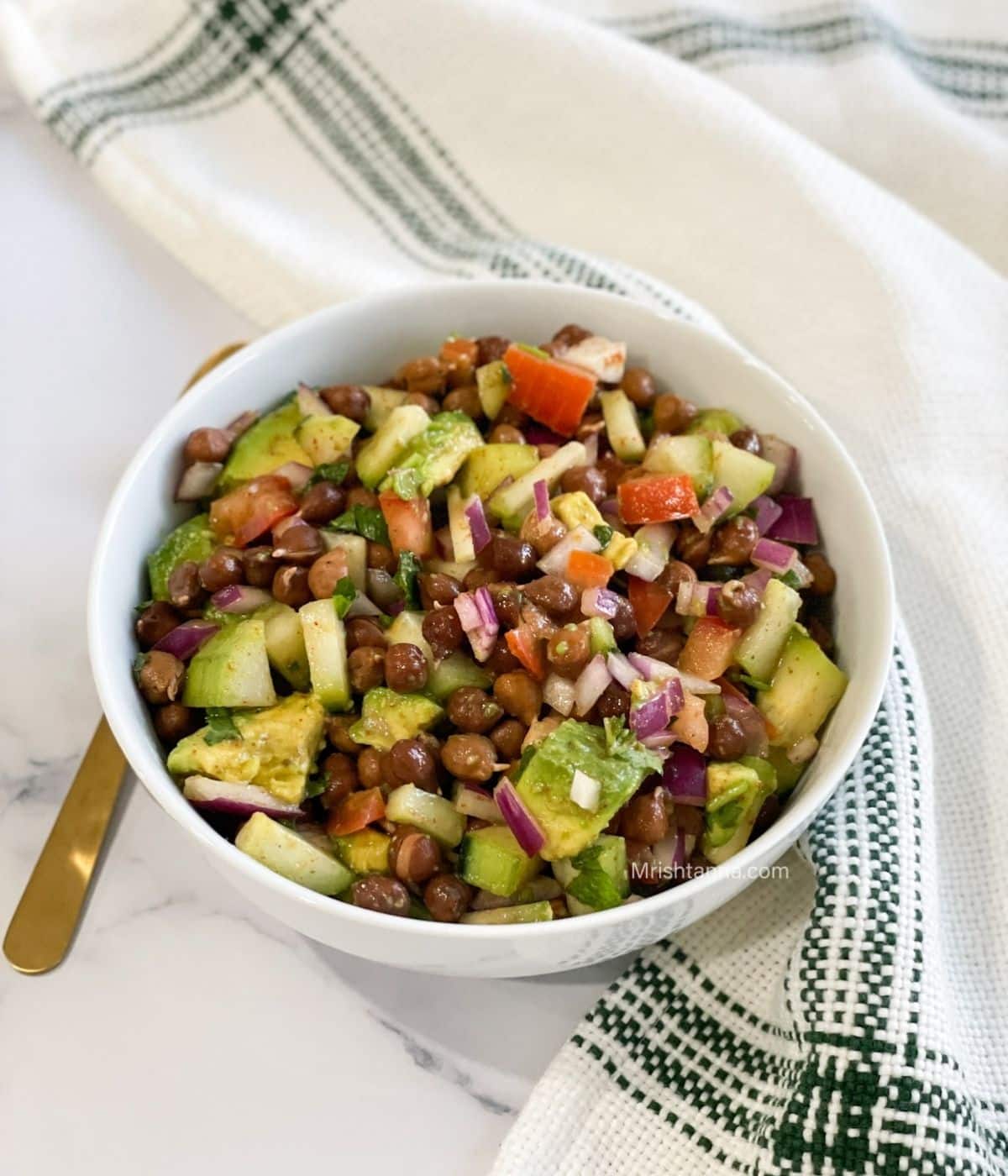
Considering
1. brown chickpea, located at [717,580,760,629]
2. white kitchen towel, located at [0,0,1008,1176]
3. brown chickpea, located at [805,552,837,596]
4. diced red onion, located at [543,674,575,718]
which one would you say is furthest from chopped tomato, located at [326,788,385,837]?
brown chickpea, located at [805,552,837,596]

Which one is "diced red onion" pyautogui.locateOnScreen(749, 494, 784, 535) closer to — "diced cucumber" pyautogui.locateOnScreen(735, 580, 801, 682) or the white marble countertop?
"diced cucumber" pyautogui.locateOnScreen(735, 580, 801, 682)

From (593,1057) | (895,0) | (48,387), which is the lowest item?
(593,1057)

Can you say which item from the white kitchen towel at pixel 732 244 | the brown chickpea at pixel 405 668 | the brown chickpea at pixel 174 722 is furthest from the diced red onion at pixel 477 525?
the white kitchen towel at pixel 732 244

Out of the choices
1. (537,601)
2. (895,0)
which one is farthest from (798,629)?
(895,0)

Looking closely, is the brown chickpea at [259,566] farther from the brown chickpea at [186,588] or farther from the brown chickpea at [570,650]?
the brown chickpea at [570,650]

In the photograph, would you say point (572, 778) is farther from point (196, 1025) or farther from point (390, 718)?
point (196, 1025)

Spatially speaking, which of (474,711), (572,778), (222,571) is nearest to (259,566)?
(222,571)

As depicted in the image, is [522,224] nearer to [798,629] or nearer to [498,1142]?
[798,629]
